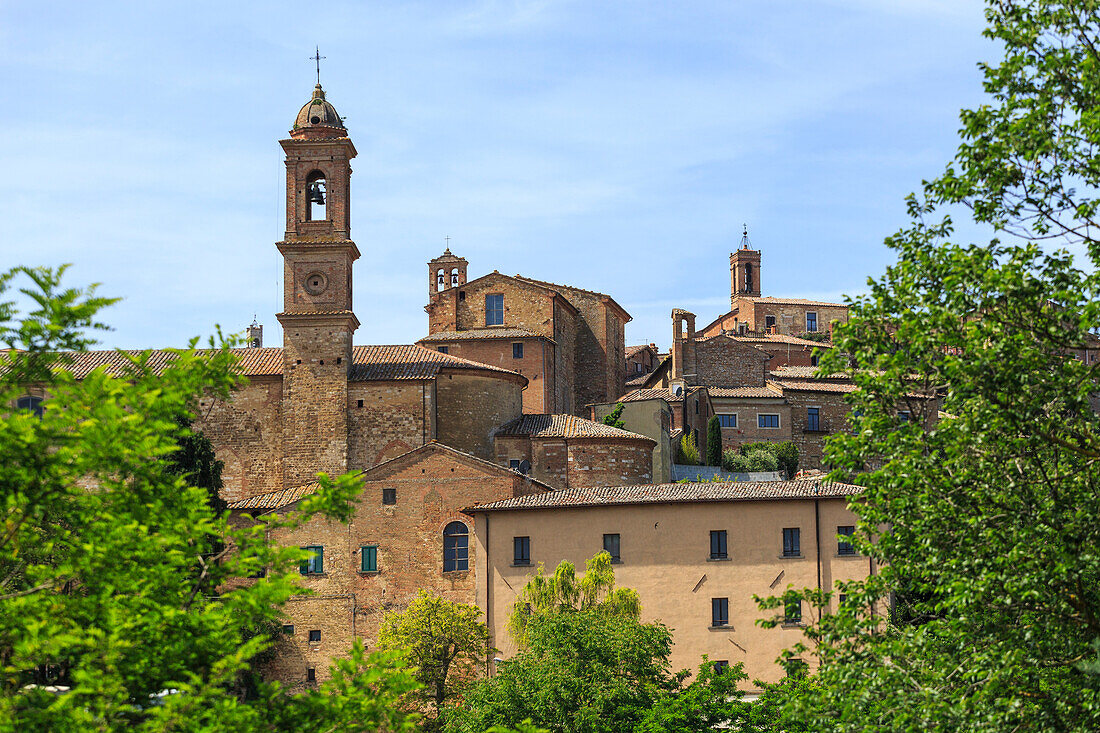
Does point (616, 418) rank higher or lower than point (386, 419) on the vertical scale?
higher

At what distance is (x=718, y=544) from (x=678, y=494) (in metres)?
2.10

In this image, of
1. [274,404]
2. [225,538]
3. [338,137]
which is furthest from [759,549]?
[225,538]

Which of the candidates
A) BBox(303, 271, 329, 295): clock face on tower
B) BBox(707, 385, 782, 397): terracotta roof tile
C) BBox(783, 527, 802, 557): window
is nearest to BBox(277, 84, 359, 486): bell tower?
BBox(303, 271, 329, 295): clock face on tower

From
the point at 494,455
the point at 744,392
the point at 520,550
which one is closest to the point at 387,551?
the point at 520,550

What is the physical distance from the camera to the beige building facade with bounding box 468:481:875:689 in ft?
135

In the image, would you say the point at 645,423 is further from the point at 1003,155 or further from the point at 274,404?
the point at 1003,155

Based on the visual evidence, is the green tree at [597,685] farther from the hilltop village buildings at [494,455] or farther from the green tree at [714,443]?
the green tree at [714,443]

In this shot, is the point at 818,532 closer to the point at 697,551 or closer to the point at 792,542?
the point at 792,542

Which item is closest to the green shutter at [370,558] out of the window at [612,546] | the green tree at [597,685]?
the green tree at [597,685]

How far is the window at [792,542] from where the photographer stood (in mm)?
41656

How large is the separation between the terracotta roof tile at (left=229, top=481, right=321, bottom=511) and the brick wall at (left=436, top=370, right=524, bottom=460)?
5558 mm

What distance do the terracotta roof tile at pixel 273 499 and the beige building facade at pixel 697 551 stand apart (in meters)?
6.73

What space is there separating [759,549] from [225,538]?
1184 inches

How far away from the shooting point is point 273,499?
4741 centimetres
